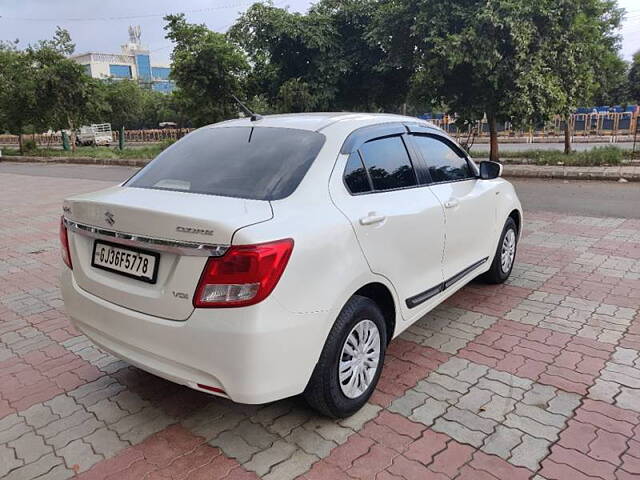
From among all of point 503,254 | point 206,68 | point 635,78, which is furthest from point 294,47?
point 635,78

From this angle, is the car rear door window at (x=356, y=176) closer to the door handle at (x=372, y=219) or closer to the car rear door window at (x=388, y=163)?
the car rear door window at (x=388, y=163)

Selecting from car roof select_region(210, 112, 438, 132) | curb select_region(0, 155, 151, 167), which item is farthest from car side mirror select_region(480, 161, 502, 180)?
curb select_region(0, 155, 151, 167)

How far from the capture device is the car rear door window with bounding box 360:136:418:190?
296 centimetres

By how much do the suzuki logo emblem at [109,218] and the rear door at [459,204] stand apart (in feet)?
6.59

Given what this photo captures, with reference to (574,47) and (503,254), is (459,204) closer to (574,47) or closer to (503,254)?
(503,254)

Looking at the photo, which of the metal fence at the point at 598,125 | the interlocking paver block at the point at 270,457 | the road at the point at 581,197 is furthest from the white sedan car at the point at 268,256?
the metal fence at the point at 598,125

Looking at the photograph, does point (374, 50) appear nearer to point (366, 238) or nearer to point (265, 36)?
point (265, 36)

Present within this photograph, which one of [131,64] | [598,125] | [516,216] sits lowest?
[516,216]

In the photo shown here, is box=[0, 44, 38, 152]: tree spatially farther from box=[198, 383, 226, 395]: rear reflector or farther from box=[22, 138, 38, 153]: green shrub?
box=[198, 383, 226, 395]: rear reflector

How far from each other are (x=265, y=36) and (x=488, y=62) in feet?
24.2

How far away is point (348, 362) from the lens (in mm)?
2654

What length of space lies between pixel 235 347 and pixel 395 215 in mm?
1256

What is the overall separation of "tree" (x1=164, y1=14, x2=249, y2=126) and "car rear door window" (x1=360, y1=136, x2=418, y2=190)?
14349 mm

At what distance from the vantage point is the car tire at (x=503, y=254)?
458 centimetres
